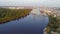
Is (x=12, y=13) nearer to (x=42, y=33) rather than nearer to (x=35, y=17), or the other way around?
(x=35, y=17)

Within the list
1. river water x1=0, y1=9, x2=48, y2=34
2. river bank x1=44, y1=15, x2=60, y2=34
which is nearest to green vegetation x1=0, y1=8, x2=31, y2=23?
Answer: river water x1=0, y1=9, x2=48, y2=34

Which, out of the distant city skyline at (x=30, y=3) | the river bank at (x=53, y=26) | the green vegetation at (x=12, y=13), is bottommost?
the river bank at (x=53, y=26)

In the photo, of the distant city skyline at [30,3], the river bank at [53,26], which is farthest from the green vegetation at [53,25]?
the distant city skyline at [30,3]

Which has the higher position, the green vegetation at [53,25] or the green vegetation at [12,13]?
the green vegetation at [12,13]

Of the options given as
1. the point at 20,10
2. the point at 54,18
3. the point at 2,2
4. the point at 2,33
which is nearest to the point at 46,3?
the point at 54,18

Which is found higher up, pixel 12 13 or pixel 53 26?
pixel 12 13

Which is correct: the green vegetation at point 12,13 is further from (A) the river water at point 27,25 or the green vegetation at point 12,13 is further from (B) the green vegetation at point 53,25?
(B) the green vegetation at point 53,25

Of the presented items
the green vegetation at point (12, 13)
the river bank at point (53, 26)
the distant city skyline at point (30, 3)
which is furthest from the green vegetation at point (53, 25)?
the green vegetation at point (12, 13)

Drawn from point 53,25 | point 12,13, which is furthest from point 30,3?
point 53,25

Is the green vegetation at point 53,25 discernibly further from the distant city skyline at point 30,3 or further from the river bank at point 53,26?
the distant city skyline at point 30,3

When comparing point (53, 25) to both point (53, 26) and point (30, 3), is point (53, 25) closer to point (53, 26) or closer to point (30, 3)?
point (53, 26)
